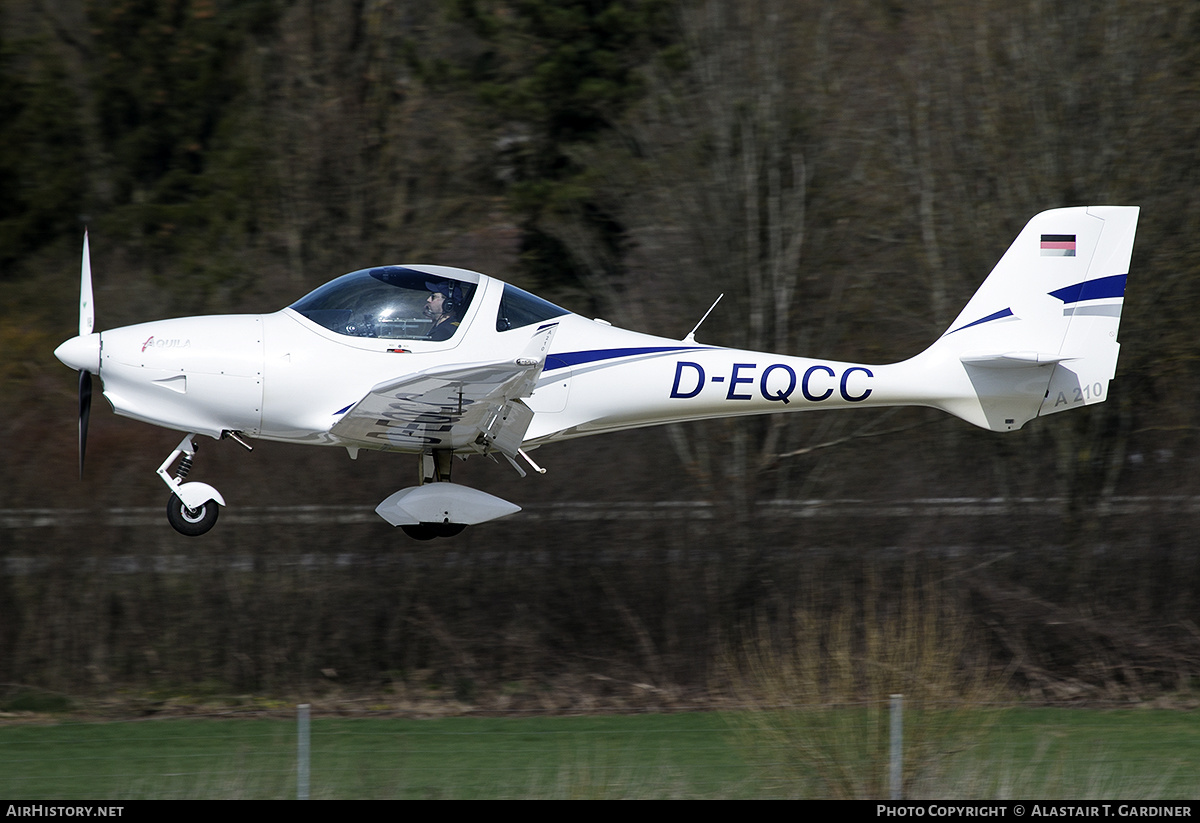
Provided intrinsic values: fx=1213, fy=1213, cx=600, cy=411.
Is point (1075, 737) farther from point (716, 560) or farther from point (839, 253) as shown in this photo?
point (839, 253)

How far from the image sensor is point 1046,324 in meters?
8.79

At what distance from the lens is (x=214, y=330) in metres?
7.70

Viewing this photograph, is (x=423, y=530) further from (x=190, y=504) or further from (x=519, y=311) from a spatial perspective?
(x=519, y=311)

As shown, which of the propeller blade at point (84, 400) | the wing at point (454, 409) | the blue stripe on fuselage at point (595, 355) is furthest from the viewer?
the blue stripe on fuselage at point (595, 355)

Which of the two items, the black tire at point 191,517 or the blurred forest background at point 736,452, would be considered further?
the blurred forest background at point 736,452

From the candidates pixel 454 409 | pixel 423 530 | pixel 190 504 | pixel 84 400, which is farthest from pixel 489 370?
pixel 84 400

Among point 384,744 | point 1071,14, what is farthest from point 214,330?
point 1071,14

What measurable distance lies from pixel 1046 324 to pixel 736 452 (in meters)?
4.59

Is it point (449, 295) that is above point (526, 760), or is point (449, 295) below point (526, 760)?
above

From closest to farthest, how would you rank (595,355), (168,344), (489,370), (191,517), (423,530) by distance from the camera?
(489,370), (168,344), (191,517), (595,355), (423,530)

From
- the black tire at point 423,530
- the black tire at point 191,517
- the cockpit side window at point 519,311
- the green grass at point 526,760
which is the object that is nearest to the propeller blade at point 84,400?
the black tire at point 191,517

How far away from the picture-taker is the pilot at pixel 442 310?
25.2 ft

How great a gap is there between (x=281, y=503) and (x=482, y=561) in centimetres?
225

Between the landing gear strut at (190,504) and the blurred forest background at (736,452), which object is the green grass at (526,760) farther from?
the landing gear strut at (190,504)
